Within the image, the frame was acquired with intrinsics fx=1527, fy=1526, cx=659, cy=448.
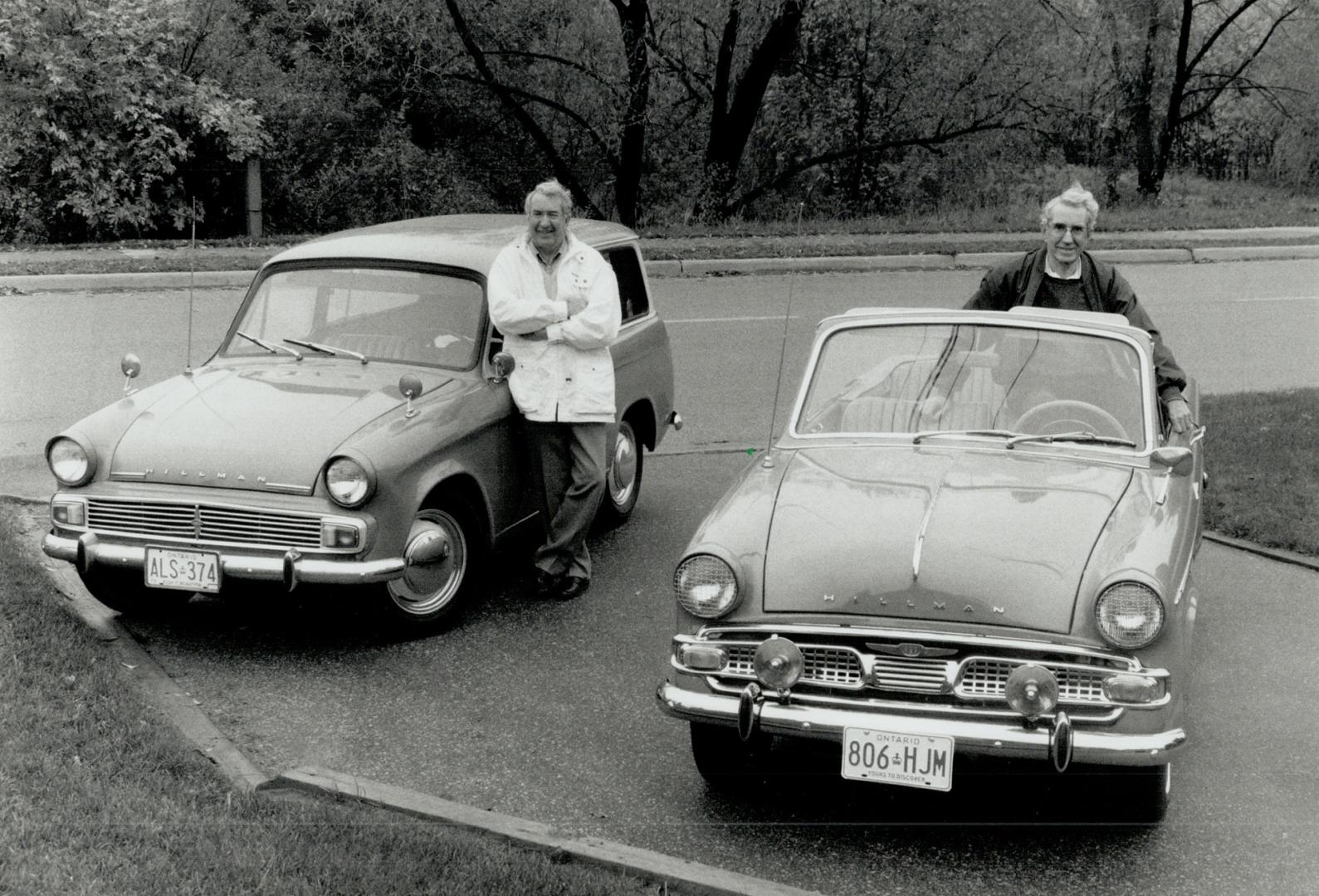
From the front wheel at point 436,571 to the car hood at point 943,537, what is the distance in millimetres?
1723

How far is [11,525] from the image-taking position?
24.7 feet

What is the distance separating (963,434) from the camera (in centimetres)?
547

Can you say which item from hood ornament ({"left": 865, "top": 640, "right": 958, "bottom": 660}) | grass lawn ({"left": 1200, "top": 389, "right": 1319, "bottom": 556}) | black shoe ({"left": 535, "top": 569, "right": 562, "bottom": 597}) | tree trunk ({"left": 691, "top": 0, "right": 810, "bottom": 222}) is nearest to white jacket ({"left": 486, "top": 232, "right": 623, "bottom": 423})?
black shoe ({"left": 535, "top": 569, "right": 562, "bottom": 597})

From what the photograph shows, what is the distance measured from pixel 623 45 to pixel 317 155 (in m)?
5.13

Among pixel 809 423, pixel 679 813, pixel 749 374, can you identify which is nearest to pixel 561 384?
pixel 809 423

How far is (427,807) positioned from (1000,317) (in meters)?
2.83

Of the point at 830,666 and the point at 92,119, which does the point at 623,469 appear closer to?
the point at 830,666

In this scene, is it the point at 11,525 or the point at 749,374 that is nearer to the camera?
the point at 11,525

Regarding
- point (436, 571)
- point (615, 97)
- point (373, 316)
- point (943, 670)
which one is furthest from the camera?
point (615, 97)

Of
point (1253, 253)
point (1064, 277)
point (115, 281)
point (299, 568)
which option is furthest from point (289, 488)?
point (1253, 253)

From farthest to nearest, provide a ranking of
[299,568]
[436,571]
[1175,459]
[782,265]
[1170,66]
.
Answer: [1170,66] < [782,265] < [436,571] < [299,568] < [1175,459]

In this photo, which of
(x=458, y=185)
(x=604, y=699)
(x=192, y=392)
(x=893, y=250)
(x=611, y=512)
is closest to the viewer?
(x=604, y=699)

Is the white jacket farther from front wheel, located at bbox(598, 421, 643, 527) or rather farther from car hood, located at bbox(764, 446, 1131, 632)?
car hood, located at bbox(764, 446, 1131, 632)

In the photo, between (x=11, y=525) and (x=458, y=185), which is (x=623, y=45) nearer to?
(x=458, y=185)
